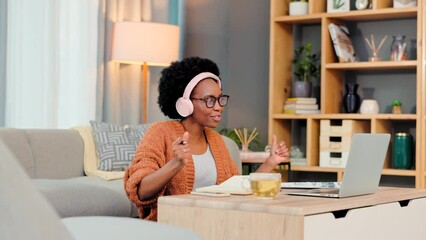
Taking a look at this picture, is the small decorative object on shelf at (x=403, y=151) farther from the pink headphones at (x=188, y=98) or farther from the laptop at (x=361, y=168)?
the laptop at (x=361, y=168)

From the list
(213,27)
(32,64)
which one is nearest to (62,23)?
(32,64)

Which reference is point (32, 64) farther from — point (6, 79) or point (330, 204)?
point (330, 204)

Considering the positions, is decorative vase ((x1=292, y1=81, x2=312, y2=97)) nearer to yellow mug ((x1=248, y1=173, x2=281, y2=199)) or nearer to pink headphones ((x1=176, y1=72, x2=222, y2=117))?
pink headphones ((x1=176, y1=72, x2=222, y2=117))

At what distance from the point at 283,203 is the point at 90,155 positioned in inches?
96.9

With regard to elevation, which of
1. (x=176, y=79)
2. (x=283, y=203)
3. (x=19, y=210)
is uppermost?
(x=176, y=79)

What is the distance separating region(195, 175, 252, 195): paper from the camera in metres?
2.23

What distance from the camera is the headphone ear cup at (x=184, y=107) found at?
2.67 metres

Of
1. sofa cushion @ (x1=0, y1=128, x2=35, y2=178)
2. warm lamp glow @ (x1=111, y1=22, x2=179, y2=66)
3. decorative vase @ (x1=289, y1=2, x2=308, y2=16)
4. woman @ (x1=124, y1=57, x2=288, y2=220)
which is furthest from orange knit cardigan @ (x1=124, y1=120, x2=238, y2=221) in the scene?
decorative vase @ (x1=289, y1=2, x2=308, y2=16)

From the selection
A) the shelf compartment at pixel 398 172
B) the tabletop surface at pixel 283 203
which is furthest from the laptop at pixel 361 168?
the shelf compartment at pixel 398 172

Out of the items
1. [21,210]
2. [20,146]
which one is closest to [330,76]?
[20,146]

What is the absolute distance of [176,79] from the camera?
2.76 metres

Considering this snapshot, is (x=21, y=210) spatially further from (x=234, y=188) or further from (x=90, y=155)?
(x=90, y=155)

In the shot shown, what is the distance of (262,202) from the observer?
2002 mm

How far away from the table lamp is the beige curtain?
0.09 meters
